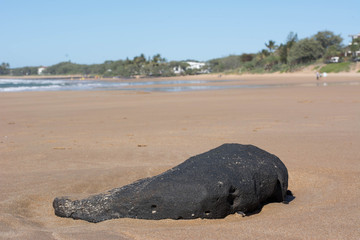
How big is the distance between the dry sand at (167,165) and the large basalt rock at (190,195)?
0.35 feet

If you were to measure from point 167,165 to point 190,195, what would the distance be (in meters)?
2.38

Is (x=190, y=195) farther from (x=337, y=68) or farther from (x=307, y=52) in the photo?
(x=307, y=52)

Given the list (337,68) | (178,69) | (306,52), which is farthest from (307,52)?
(178,69)

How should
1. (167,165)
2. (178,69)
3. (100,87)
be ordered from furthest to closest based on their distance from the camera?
(178,69) < (100,87) < (167,165)

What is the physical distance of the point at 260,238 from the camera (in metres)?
3.37

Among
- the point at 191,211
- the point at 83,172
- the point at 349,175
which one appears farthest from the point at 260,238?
the point at 83,172

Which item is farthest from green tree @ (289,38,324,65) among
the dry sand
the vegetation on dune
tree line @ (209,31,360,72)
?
the dry sand

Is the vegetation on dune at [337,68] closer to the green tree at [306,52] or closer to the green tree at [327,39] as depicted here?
the green tree at [306,52]

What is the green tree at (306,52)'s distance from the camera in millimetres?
78375

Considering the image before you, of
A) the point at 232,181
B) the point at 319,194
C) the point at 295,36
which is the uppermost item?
the point at 295,36

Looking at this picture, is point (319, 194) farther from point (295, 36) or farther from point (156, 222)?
point (295, 36)

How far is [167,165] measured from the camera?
6242 millimetres

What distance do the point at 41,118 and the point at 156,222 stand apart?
10858 millimetres

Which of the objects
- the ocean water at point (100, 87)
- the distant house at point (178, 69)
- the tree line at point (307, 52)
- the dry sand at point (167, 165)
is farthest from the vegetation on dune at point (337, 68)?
the distant house at point (178, 69)
